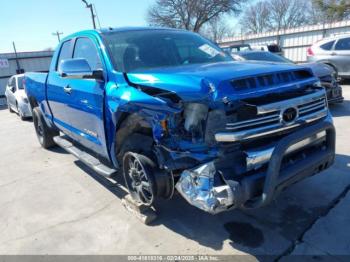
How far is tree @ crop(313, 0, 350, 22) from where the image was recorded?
31.0 metres

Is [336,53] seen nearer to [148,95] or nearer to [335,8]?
[148,95]

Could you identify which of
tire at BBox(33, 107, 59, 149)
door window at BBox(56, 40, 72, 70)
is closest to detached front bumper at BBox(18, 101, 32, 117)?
tire at BBox(33, 107, 59, 149)

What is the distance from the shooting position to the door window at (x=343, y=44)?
35.0 ft

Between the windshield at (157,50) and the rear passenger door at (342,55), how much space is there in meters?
8.14

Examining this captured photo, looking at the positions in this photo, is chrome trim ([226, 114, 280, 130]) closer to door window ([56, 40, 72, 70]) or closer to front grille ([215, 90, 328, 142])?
front grille ([215, 90, 328, 142])

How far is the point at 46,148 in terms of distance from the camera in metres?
6.60

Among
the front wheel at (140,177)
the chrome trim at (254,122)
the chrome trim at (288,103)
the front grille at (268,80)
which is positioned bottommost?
the front wheel at (140,177)

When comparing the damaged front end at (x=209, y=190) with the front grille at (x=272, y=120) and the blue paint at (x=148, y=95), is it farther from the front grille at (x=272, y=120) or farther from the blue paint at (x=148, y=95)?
the front grille at (x=272, y=120)

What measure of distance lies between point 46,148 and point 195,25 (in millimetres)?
32601

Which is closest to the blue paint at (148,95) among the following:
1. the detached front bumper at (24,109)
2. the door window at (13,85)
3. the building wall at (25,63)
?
the detached front bumper at (24,109)

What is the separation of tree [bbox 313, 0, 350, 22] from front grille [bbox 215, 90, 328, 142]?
3366 cm

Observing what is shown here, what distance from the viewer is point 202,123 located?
8.60 ft

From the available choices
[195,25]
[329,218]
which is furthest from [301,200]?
[195,25]

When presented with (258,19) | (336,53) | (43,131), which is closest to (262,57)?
(336,53)
